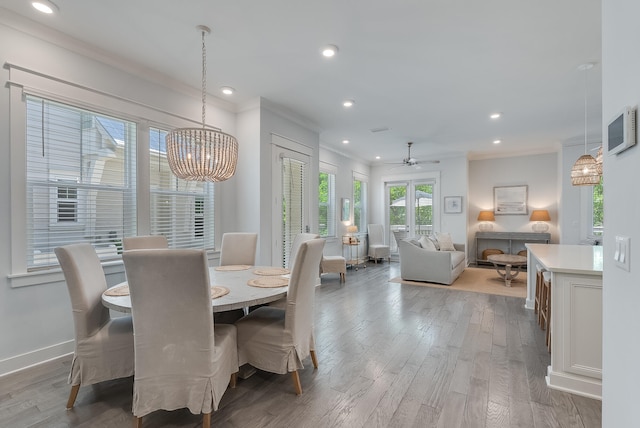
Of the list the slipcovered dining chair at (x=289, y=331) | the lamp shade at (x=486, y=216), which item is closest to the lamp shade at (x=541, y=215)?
the lamp shade at (x=486, y=216)

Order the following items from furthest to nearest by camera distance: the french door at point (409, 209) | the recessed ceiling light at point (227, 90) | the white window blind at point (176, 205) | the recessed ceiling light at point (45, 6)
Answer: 1. the french door at point (409, 209)
2. the recessed ceiling light at point (227, 90)
3. the white window blind at point (176, 205)
4. the recessed ceiling light at point (45, 6)

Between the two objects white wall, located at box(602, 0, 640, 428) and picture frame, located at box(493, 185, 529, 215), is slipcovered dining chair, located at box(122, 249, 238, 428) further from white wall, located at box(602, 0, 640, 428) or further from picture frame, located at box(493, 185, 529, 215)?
picture frame, located at box(493, 185, 529, 215)

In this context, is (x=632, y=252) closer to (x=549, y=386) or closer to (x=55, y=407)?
(x=549, y=386)

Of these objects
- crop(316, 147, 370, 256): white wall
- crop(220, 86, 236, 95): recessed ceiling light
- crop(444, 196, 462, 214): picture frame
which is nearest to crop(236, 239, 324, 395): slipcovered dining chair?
crop(220, 86, 236, 95): recessed ceiling light

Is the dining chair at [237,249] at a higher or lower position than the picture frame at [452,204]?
lower

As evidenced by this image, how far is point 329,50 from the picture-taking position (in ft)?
9.44

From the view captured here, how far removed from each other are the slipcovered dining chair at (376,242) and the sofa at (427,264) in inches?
78.7

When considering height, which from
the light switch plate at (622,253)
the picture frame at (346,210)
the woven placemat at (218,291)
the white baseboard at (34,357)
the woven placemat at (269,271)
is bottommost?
the white baseboard at (34,357)

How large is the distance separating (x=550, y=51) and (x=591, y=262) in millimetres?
2026

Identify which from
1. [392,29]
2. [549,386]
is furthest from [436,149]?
[549,386]

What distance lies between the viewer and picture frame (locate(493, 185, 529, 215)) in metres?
7.23

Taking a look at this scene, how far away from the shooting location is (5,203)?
93.5 inches

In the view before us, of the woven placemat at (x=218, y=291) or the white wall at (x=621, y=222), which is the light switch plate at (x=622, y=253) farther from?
the woven placemat at (x=218, y=291)

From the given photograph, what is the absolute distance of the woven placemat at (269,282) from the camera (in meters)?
2.29
